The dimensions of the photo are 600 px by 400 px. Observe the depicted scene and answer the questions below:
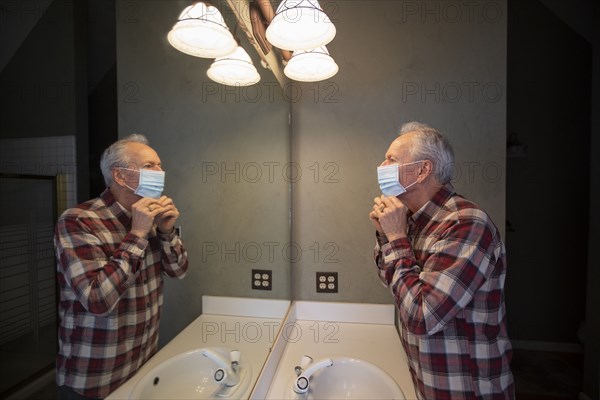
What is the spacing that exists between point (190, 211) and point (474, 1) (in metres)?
1.72

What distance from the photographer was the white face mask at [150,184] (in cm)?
45

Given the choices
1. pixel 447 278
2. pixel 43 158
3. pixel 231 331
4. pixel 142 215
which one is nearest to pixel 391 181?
pixel 447 278

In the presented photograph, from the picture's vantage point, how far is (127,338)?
0.45m

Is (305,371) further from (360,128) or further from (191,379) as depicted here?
(360,128)

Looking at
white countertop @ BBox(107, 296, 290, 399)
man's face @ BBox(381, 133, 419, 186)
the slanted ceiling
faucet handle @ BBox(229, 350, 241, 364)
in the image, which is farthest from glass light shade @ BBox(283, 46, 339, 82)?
faucet handle @ BBox(229, 350, 241, 364)

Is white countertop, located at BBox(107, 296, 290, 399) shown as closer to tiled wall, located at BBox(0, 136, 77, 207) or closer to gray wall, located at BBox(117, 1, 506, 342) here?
gray wall, located at BBox(117, 1, 506, 342)

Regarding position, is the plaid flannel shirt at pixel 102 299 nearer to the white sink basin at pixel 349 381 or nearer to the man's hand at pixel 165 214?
the man's hand at pixel 165 214

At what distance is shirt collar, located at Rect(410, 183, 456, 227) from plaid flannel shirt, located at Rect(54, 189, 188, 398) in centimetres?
82

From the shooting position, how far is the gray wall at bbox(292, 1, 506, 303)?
4.81ft

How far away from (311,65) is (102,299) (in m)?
1.12

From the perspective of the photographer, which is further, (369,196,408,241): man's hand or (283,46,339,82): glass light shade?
(283,46,339,82): glass light shade

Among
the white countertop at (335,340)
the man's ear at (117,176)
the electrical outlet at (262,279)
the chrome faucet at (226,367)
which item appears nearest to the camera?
the man's ear at (117,176)

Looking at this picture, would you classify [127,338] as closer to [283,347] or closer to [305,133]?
[283,347]

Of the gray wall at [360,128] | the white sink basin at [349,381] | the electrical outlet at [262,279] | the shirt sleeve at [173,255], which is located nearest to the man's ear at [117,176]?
the shirt sleeve at [173,255]
